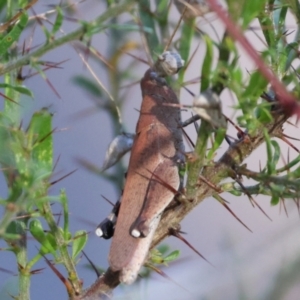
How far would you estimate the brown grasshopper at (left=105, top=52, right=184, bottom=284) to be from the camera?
401mm

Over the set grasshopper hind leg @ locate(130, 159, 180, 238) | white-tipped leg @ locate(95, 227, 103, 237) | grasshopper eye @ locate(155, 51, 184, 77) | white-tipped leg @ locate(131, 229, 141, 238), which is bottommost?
white-tipped leg @ locate(95, 227, 103, 237)

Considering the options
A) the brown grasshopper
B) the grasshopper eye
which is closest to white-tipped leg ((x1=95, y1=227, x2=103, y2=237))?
the brown grasshopper

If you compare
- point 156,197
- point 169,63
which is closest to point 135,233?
point 156,197

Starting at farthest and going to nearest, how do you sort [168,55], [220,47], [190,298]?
1. [190,298]
2. [168,55]
3. [220,47]

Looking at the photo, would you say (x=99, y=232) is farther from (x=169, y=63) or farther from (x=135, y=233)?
(x=169, y=63)

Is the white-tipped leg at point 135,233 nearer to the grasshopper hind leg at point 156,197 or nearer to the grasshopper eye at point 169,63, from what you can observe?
the grasshopper hind leg at point 156,197

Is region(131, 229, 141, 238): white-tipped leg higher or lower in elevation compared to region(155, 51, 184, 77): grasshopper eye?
lower

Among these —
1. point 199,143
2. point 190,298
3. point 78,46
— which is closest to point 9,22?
point 78,46

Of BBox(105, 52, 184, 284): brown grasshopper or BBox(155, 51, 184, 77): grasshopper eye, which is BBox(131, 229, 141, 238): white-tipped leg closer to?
BBox(105, 52, 184, 284): brown grasshopper

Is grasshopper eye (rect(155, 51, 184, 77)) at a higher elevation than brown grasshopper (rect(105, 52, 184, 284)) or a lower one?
higher

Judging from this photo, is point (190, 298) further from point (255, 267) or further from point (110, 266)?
point (110, 266)

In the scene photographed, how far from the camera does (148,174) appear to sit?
17.1 inches

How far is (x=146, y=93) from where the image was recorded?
457mm

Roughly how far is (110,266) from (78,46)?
0.18 meters
